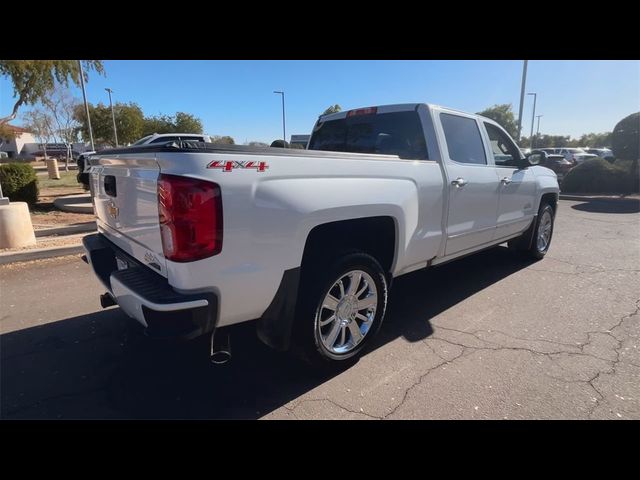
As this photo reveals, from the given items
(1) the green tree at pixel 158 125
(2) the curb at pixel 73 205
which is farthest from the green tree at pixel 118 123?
(2) the curb at pixel 73 205

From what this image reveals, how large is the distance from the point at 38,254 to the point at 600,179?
17410 mm

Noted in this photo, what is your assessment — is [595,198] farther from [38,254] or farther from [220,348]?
[38,254]

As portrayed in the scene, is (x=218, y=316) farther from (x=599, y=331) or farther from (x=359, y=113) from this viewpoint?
(x=599, y=331)

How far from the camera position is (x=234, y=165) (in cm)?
203

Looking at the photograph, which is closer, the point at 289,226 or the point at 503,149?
the point at 289,226

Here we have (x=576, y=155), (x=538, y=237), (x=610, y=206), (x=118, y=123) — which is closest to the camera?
(x=538, y=237)

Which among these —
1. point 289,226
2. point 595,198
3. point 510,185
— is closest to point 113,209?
point 289,226

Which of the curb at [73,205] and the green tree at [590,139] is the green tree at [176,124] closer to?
the curb at [73,205]

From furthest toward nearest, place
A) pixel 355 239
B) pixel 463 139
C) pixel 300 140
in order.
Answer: pixel 300 140 → pixel 463 139 → pixel 355 239

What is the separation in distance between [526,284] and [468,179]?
1880 millimetres

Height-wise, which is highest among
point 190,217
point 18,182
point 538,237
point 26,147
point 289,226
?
point 26,147

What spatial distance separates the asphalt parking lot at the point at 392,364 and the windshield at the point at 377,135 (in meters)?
1.67

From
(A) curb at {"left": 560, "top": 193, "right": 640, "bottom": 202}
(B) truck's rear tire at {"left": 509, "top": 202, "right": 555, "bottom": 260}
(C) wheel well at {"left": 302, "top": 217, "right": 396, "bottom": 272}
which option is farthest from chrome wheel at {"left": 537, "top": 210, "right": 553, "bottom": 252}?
(A) curb at {"left": 560, "top": 193, "right": 640, "bottom": 202}

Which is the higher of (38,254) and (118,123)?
(118,123)
